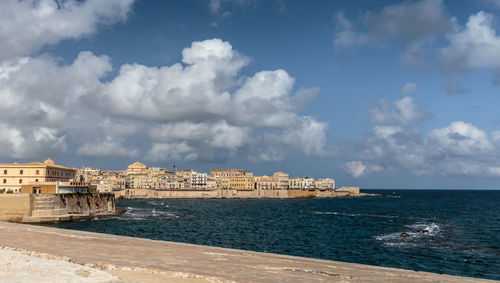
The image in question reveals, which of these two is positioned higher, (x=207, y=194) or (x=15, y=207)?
(x=15, y=207)

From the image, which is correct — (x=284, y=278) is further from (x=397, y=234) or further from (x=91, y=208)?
(x=91, y=208)

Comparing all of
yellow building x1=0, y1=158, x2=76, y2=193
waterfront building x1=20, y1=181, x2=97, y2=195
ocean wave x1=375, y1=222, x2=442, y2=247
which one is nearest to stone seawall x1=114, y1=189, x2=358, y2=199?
yellow building x1=0, y1=158, x2=76, y2=193

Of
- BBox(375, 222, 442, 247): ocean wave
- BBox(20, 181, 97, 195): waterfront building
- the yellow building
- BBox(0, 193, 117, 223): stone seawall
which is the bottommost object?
BBox(375, 222, 442, 247): ocean wave

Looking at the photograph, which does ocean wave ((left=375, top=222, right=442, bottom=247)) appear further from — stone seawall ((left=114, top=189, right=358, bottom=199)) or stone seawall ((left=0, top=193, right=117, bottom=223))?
stone seawall ((left=114, top=189, right=358, bottom=199))

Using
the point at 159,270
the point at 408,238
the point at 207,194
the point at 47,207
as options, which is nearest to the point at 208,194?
the point at 207,194

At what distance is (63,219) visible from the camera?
6034 cm

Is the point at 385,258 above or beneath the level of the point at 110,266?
beneath

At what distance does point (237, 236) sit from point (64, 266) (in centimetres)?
3683

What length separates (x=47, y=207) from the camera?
59.6 metres

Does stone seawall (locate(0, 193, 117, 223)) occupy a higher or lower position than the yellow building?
lower

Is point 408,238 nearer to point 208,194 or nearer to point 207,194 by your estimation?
point 207,194

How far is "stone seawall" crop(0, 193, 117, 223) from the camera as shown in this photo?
55.8m

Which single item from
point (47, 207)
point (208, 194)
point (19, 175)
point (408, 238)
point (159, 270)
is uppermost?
point (19, 175)

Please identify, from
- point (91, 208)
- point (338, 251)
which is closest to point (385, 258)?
point (338, 251)
